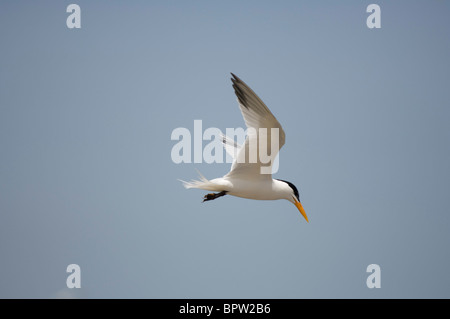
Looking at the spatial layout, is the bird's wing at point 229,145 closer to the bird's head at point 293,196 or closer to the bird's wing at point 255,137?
the bird's head at point 293,196

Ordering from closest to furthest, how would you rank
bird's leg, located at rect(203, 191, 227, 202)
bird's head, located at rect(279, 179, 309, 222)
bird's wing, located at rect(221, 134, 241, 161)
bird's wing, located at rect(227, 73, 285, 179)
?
bird's wing, located at rect(227, 73, 285, 179) → bird's leg, located at rect(203, 191, 227, 202) → bird's head, located at rect(279, 179, 309, 222) → bird's wing, located at rect(221, 134, 241, 161)

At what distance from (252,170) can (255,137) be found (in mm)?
822

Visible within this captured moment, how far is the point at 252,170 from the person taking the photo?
8367 mm

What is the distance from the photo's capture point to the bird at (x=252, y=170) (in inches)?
293

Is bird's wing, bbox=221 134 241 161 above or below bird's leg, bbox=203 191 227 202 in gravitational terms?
above

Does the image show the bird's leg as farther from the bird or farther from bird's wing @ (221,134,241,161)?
bird's wing @ (221,134,241,161)

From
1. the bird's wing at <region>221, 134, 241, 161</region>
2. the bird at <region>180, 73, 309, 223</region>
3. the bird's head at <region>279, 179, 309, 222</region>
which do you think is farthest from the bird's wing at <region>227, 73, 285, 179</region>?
the bird's wing at <region>221, 134, 241, 161</region>

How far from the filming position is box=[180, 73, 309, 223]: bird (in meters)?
7.45

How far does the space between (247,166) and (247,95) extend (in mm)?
1406

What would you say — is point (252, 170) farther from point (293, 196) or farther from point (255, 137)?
point (293, 196)
